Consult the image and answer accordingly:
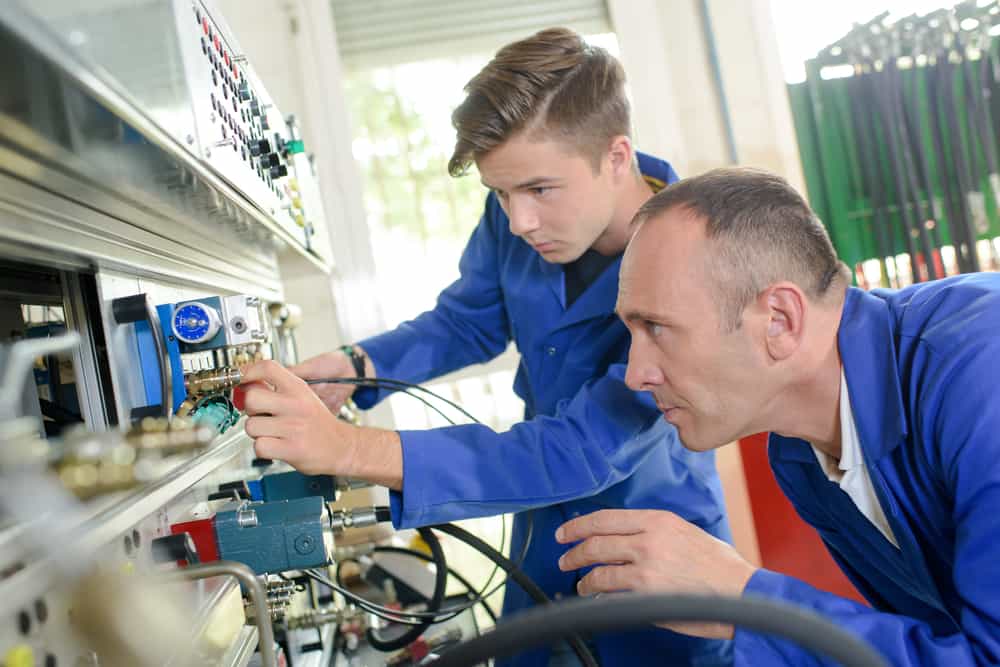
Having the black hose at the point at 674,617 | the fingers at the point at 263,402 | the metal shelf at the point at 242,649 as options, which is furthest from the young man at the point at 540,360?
the black hose at the point at 674,617

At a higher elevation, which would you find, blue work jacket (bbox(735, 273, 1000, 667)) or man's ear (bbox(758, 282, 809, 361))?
man's ear (bbox(758, 282, 809, 361))

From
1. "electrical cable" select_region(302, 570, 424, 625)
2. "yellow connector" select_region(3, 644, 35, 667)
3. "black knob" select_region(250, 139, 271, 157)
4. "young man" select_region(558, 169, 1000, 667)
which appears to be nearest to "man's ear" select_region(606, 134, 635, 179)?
"young man" select_region(558, 169, 1000, 667)

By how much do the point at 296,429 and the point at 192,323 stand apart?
17 cm

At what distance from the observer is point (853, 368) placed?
94cm

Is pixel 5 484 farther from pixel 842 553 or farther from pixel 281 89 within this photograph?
pixel 281 89

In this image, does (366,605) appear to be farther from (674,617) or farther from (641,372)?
(674,617)

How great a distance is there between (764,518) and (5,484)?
212cm

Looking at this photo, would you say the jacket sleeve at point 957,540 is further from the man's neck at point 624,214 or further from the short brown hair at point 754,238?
the man's neck at point 624,214

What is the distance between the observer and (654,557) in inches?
33.8

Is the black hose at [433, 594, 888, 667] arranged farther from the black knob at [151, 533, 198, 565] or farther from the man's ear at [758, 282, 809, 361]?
the man's ear at [758, 282, 809, 361]

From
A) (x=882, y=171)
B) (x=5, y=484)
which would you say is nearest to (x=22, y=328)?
(x=5, y=484)

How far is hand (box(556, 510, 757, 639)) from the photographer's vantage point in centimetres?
84

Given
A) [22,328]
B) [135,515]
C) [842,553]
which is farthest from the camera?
[842,553]

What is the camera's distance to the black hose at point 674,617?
1.47ft
